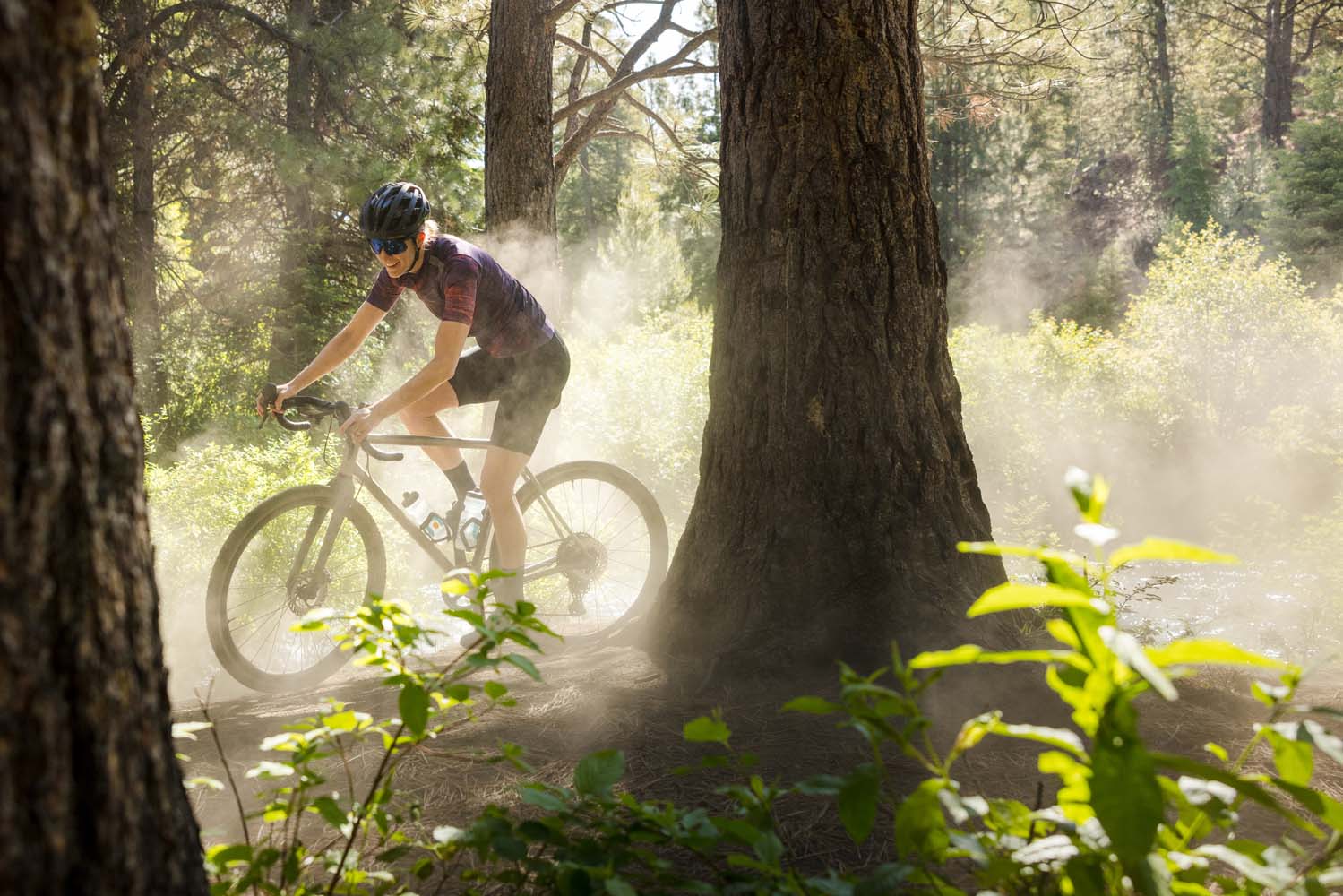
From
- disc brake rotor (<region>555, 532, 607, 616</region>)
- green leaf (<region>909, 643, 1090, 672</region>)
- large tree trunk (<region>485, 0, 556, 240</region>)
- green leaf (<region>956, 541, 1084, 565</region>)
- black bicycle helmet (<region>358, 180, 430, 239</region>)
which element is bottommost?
disc brake rotor (<region>555, 532, 607, 616</region>)

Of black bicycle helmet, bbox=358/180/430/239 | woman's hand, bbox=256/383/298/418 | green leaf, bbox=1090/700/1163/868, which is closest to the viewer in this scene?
green leaf, bbox=1090/700/1163/868

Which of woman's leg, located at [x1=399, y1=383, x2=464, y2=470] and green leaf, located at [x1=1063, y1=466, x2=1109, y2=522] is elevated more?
woman's leg, located at [x1=399, y1=383, x2=464, y2=470]

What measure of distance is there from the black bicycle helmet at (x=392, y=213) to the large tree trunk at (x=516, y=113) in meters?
4.12

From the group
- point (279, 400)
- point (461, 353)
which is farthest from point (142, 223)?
point (461, 353)

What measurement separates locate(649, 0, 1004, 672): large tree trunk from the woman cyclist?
1.20 metres

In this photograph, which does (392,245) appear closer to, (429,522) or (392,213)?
(392,213)

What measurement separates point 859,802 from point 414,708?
0.57 metres

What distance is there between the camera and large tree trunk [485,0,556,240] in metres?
7.65

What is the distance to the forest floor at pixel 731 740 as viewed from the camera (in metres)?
2.41

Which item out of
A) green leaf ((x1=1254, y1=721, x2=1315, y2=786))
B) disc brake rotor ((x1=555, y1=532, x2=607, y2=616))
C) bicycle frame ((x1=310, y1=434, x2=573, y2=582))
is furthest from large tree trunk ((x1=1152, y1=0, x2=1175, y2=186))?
green leaf ((x1=1254, y1=721, x2=1315, y2=786))

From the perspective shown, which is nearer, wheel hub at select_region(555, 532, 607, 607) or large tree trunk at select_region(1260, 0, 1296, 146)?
wheel hub at select_region(555, 532, 607, 607)

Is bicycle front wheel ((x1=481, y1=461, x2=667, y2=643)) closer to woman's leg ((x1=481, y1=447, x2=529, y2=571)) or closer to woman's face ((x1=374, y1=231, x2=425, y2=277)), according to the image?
woman's leg ((x1=481, y1=447, x2=529, y2=571))

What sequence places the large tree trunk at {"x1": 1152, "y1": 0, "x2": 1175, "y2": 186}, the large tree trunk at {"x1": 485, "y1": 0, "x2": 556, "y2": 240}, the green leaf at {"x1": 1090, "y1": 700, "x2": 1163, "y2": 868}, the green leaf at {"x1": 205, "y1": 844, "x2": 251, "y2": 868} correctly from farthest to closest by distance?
the large tree trunk at {"x1": 1152, "y1": 0, "x2": 1175, "y2": 186}
the large tree trunk at {"x1": 485, "y1": 0, "x2": 556, "y2": 240}
the green leaf at {"x1": 205, "y1": 844, "x2": 251, "y2": 868}
the green leaf at {"x1": 1090, "y1": 700, "x2": 1163, "y2": 868}

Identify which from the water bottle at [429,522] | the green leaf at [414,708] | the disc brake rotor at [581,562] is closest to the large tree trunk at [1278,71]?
the disc brake rotor at [581,562]
